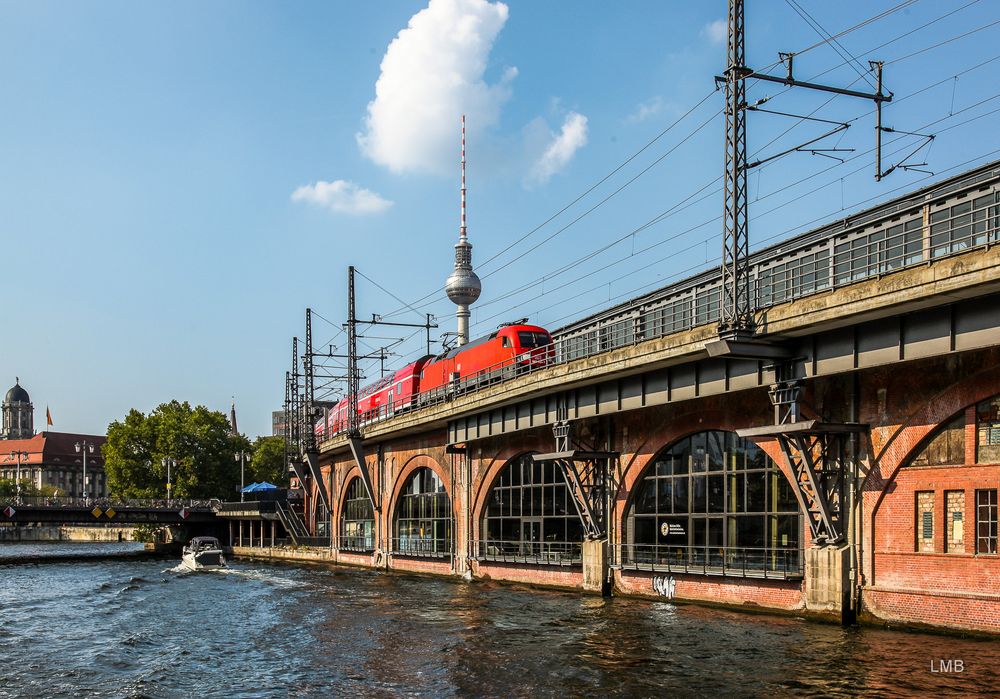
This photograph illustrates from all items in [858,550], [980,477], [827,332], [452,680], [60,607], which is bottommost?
[60,607]

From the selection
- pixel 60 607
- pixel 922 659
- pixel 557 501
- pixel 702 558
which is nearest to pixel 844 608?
pixel 922 659

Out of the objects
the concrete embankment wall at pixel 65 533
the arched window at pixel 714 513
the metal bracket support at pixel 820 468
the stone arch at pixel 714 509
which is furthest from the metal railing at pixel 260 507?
the metal bracket support at pixel 820 468

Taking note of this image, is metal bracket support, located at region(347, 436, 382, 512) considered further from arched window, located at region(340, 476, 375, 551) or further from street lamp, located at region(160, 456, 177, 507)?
street lamp, located at region(160, 456, 177, 507)

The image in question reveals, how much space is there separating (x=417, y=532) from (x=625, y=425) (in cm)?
2479

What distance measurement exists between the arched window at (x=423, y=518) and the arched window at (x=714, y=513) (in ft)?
63.9

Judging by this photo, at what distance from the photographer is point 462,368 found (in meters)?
58.5

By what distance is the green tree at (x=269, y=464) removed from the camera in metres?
156

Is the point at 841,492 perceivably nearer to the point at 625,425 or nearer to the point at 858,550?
the point at 858,550

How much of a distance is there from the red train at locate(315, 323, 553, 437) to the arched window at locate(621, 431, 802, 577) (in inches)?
307

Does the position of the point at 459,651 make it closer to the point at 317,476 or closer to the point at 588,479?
the point at 588,479

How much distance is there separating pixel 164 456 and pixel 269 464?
108ft

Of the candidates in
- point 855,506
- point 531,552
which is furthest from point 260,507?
point 855,506

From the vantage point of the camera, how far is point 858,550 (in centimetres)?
3023

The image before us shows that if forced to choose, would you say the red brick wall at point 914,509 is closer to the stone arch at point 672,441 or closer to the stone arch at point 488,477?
the stone arch at point 672,441
